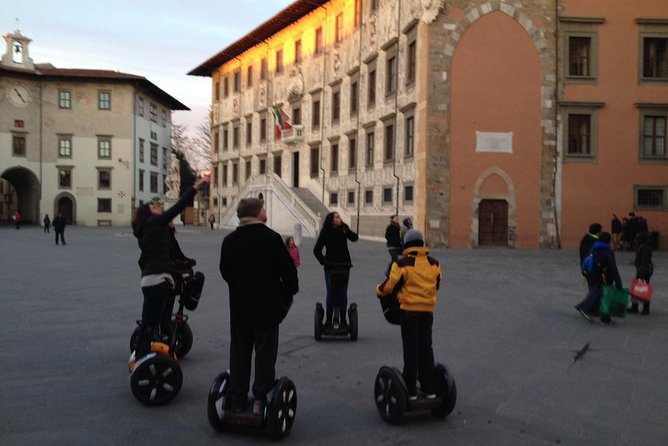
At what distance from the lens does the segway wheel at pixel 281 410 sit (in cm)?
484

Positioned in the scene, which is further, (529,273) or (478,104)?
(478,104)

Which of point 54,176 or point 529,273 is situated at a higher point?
point 54,176

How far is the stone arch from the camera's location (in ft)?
93.7

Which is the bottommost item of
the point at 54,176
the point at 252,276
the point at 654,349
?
the point at 654,349

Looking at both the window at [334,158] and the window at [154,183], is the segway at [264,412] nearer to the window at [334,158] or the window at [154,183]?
the window at [334,158]

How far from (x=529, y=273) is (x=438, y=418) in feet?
45.0

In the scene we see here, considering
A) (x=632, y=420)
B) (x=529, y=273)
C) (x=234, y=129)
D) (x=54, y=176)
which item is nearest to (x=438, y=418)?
(x=632, y=420)

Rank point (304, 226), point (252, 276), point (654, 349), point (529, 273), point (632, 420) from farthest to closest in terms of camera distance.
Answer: point (304, 226) < point (529, 273) < point (654, 349) < point (632, 420) < point (252, 276)

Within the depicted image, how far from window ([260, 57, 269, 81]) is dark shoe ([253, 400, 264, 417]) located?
1786 inches

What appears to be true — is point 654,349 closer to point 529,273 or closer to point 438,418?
point 438,418

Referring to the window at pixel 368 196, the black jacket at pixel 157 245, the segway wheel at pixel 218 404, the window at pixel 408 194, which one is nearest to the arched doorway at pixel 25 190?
the window at pixel 368 196

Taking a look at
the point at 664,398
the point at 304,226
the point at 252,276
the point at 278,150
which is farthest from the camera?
the point at 278,150

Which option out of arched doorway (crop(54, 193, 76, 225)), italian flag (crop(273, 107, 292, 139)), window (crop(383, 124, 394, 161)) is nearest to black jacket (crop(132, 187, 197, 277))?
window (crop(383, 124, 394, 161))

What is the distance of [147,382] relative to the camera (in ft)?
18.7
